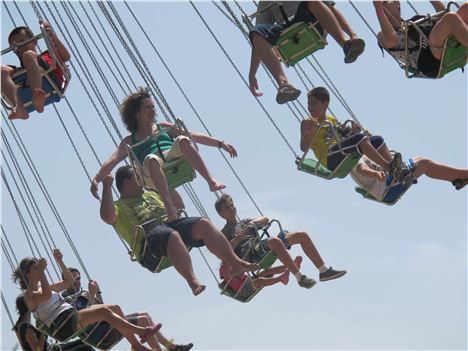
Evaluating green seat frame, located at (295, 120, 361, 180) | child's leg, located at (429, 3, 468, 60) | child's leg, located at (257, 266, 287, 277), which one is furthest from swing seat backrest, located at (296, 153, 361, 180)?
child's leg, located at (257, 266, 287, 277)

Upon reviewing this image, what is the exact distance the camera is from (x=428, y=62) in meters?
15.9

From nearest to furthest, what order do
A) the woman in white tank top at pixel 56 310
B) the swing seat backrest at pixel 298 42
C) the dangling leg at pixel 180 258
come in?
the dangling leg at pixel 180 258 < the swing seat backrest at pixel 298 42 < the woman in white tank top at pixel 56 310

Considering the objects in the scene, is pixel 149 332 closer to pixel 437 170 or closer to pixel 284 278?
pixel 284 278

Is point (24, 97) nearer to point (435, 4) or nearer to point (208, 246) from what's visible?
point (208, 246)

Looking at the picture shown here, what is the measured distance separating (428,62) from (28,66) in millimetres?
4047

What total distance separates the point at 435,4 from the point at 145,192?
141 inches

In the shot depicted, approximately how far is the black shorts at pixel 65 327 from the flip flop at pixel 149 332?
0.85 metres

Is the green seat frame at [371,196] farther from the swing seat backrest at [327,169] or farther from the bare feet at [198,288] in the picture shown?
the bare feet at [198,288]

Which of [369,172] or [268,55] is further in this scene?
[369,172]

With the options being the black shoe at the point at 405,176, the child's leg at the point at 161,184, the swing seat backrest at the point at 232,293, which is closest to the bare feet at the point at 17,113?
the child's leg at the point at 161,184

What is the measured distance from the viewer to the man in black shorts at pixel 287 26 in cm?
1553

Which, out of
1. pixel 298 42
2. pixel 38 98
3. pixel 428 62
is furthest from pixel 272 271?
pixel 38 98

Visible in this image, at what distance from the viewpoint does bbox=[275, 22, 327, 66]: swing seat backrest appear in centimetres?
1622

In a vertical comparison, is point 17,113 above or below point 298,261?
above
